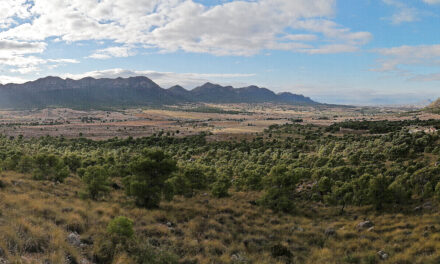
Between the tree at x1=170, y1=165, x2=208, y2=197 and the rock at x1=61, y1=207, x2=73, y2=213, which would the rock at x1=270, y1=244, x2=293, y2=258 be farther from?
the tree at x1=170, y1=165, x2=208, y2=197

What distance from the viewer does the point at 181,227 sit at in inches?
655

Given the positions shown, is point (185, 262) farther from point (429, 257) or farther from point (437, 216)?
point (437, 216)

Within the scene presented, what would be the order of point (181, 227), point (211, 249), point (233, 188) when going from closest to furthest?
point (211, 249) → point (181, 227) → point (233, 188)

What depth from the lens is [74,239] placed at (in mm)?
11586

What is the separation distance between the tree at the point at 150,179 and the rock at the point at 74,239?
768cm

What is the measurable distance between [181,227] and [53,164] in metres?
19.2

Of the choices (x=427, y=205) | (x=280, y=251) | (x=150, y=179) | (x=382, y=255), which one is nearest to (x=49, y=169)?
(x=150, y=179)

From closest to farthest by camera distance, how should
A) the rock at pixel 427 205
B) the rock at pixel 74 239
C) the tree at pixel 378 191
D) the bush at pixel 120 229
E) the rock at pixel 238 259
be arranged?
the rock at pixel 74 239 → the bush at pixel 120 229 → the rock at pixel 238 259 → the rock at pixel 427 205 → the tree at pixel 378 191

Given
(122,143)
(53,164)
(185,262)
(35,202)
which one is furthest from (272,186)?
(122,143)

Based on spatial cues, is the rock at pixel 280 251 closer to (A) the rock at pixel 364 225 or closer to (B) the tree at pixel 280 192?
(A) the rock at pixel 364 225

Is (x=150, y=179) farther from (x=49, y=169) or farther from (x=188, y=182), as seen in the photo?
(x=49, y=169)

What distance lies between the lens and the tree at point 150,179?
777 inches

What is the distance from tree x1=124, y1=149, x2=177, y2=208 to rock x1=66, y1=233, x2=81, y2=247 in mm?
7684

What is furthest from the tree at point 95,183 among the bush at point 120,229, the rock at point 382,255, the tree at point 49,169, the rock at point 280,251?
the rock at point 382,255
